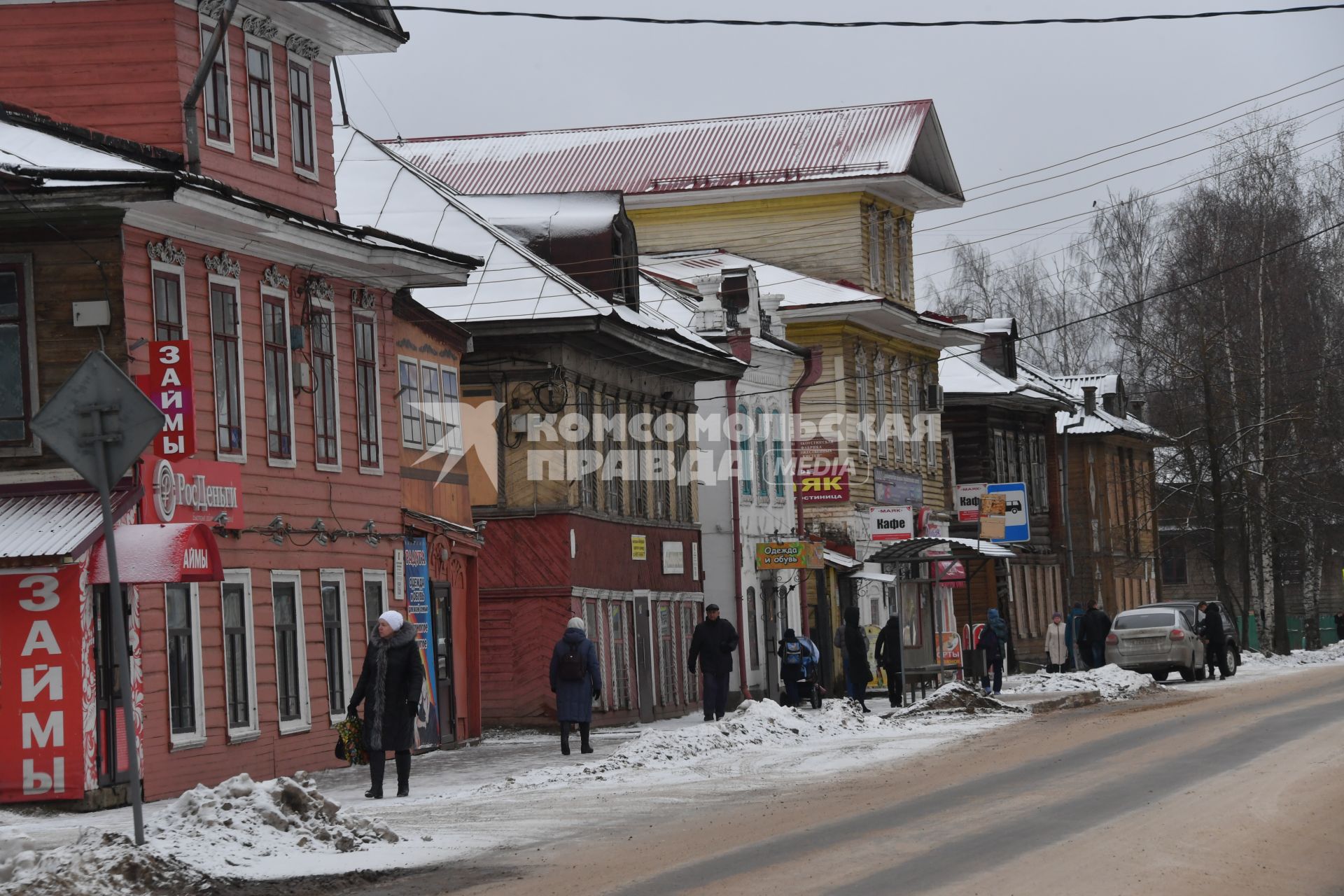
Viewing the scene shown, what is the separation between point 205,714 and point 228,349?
3.99 m

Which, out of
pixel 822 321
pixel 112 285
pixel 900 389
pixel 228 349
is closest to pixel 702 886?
pixel 112 285

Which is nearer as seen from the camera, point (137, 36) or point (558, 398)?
point (137, 36)

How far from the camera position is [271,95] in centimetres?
2531

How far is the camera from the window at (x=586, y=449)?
3384cm

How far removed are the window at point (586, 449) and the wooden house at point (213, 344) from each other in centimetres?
629

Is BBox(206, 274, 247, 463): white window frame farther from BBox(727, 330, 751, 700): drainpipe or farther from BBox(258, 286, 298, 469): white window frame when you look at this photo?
BBox(727, 330, 751, 700): drainpipe

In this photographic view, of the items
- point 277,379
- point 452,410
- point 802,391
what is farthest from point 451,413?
point 802,391

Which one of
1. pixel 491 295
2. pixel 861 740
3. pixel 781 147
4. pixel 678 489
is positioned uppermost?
pixel 781 147

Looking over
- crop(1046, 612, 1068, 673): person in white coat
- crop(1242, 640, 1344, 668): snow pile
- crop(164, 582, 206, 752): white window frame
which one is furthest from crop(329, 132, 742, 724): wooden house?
crop(1242, 640, 1344, 668): snow pile

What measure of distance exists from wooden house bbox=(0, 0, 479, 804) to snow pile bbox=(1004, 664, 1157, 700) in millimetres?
12959

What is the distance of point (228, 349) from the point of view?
23.3 meters

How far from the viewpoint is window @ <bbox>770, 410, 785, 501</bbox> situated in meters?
44.2

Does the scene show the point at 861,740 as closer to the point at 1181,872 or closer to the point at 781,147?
the point at 1181,872

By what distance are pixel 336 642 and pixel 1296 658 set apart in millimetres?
34675
